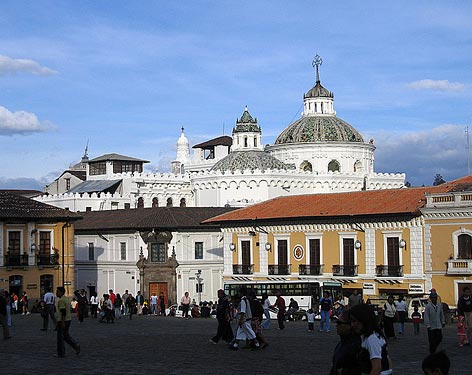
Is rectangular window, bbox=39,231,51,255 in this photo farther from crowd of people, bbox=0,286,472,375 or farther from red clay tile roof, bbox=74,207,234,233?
red clay tile roof, bbox=74,207,234,233

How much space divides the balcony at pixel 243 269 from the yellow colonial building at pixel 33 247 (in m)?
8.76

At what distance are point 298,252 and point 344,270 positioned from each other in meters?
3.25

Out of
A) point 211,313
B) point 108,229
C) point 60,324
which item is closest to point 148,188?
point 108,229

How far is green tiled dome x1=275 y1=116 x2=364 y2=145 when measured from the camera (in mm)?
100688

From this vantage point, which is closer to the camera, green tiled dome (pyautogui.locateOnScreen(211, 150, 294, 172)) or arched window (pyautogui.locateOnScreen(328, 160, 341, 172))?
green tiled dome (pyautogui.locateOnScreen(211, 150, 294, 172))

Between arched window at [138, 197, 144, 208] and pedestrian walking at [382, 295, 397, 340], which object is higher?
arched window at [138, 197, 144, 208]

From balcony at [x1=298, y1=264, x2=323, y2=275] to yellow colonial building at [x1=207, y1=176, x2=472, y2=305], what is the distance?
57 mm

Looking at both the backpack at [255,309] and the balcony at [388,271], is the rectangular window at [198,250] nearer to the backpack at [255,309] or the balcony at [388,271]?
the balcony at [388,271]

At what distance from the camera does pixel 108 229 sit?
67.9m

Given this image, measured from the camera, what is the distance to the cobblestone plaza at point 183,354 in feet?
63.5

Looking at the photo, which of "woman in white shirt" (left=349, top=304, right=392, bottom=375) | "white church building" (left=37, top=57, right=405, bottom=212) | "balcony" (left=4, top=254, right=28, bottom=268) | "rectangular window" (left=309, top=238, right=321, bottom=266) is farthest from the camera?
"white church building" (left=37, top=57, right=405, bottom=212)

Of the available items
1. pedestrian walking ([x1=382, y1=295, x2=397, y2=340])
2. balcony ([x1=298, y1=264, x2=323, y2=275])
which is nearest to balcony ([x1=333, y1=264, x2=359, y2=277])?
balcony ([x1=298, y1=264, x2=323, y2=275])

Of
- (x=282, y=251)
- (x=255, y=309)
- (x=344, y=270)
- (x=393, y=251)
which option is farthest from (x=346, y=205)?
(x=255, y=309)

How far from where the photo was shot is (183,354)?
22359 mm
